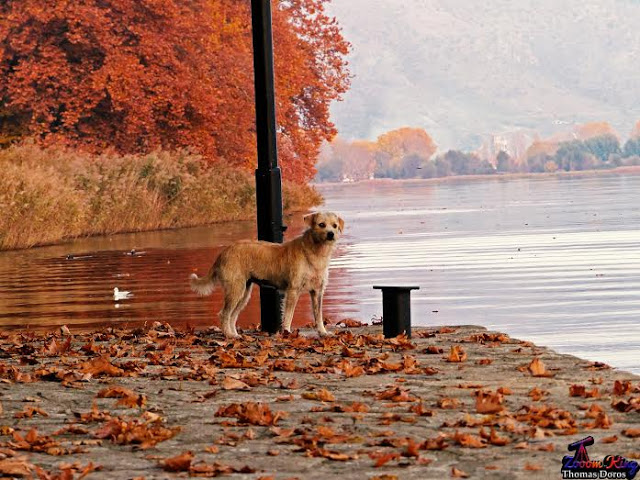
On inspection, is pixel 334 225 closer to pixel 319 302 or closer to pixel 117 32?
pixel 319 302

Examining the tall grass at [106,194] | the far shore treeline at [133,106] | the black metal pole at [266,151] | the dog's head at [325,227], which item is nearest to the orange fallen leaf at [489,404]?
the dog's head at [325,227]

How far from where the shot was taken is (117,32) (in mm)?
48656

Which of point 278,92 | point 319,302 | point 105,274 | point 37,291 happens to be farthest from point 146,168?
point 319,302

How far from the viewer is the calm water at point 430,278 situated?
16.5 m

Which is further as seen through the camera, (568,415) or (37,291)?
(37,291)

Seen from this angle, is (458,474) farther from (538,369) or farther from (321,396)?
(538,369)

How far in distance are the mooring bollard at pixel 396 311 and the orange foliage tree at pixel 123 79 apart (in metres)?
34.1

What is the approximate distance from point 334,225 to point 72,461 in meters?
5.96

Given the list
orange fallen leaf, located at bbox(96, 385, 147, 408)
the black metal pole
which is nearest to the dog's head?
the black metal pole

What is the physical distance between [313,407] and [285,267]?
13.9 feet

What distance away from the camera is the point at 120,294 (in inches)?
840

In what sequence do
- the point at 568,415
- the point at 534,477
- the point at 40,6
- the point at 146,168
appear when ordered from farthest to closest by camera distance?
the point at 40,6 → the point at 146,168 → the point at 568,415 → the point at 534,477

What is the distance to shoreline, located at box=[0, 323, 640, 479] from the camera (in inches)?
307

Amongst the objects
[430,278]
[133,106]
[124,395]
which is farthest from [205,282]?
[133,106]
